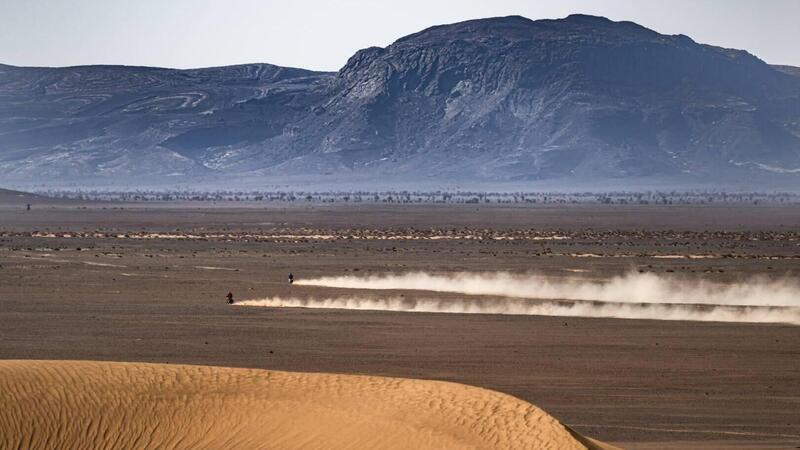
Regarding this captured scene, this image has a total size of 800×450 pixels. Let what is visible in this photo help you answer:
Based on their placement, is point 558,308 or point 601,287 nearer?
point 558,308

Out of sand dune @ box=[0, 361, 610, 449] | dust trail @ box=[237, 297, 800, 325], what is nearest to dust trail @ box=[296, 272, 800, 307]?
dust trail @ box=[237, 297, 800, 325]

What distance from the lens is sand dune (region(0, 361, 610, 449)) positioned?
16938mm

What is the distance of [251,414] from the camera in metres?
17.6

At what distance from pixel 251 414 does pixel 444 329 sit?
60.8ft

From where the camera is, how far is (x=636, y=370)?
95.9 feet

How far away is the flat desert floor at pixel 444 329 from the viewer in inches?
1003

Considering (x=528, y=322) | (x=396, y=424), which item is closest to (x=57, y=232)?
(x=528, y=322)

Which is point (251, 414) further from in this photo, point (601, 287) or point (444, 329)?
point (601, 287)

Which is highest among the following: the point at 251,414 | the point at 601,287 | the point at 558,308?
the point at 251,414

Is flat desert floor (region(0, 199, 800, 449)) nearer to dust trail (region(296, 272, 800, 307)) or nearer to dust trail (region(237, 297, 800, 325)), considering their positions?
dust trail (region(237, 297, 800, 325))

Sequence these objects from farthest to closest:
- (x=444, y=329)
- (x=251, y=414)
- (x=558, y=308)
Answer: (x=558, y=308) < (x=444, y=329) < (x=251, y=414)

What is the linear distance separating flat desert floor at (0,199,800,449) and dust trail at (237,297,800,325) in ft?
4.60

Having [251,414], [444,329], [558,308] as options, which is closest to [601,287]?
[558,308]

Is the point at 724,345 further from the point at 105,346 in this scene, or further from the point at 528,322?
the point at 105,346
